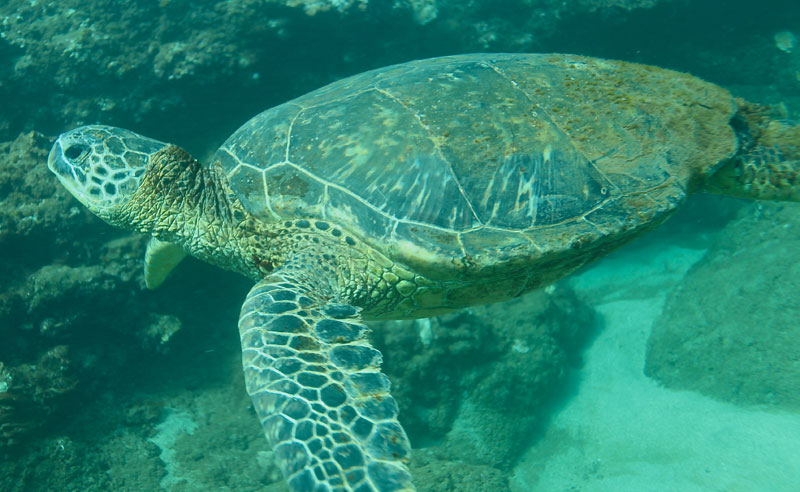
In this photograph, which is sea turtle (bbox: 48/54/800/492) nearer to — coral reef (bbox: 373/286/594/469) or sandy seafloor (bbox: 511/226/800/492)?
coral reef (bbox: 373/286/594/469)

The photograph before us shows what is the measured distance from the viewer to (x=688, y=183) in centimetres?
293

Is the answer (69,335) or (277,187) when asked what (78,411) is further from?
(277,187)

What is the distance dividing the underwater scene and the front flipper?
0.04 ft

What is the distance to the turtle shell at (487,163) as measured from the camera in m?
2.70

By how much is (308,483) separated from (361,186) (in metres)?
1.72

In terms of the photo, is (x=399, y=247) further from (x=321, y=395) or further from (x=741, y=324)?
(x=741, y=324)

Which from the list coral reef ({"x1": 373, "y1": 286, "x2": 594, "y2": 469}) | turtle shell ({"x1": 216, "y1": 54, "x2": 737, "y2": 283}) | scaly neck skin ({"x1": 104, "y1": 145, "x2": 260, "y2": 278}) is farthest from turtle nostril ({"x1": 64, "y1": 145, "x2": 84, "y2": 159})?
coral reef ({"x1": 373, "y1": 286, "x2": 594, "y2": 469})

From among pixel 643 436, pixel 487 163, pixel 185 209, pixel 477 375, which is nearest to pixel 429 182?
pixel 487 163

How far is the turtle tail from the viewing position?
10.7 feet

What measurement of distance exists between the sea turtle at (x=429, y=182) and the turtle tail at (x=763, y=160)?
0.04 ft

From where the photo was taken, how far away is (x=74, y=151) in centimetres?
342

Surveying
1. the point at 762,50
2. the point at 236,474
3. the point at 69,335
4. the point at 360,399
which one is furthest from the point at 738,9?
the point at 69,335

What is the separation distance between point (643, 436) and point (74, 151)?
6447 mm

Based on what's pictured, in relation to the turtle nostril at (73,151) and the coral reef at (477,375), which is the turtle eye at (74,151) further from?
the coral reef at (477,375)
